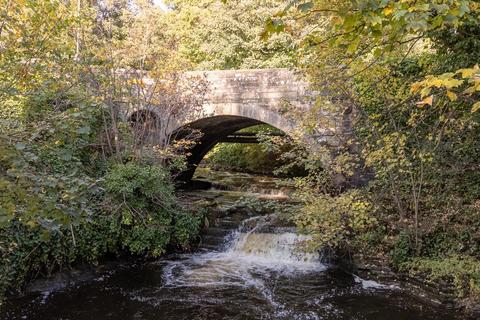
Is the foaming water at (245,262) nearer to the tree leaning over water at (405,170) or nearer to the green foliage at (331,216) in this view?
the green foliage at (331,216)

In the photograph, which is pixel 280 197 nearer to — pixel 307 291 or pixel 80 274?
pixel 307 291

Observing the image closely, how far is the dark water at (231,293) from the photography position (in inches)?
236

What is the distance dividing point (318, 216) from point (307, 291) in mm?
1306

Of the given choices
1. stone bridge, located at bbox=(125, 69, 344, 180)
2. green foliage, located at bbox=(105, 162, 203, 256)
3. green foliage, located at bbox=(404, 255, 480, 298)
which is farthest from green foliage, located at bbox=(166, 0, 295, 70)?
green foliage, located at bbox=(404, 255, 480, 298)

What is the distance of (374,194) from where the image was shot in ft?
25.0

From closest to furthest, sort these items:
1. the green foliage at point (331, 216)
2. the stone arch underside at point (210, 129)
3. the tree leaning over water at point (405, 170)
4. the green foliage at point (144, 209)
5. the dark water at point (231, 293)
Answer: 1. the dark water at point (231, 293)
2. the tree leaning over water at point (405, 170)
3. the green foliage at point (331, 216)
4. the green foliage at point (144, 209)
5. the stone arch underside at point (210, 129)

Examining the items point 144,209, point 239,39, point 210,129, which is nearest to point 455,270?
point 144,209

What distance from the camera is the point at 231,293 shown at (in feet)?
22.5

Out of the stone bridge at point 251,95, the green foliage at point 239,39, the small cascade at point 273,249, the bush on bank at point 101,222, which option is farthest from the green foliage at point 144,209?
the green foliage at point 239,39

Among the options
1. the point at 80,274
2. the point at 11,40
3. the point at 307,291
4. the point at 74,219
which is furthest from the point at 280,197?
the point at 74,219

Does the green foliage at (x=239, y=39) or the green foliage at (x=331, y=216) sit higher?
the green foliage at (x=239, y=39)

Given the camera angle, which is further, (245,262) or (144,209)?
(245,262)

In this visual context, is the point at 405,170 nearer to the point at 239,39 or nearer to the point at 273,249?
the point at 273,249

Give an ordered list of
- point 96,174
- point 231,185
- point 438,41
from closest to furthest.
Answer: point 438,41 → point 96,174 → point 231,185
